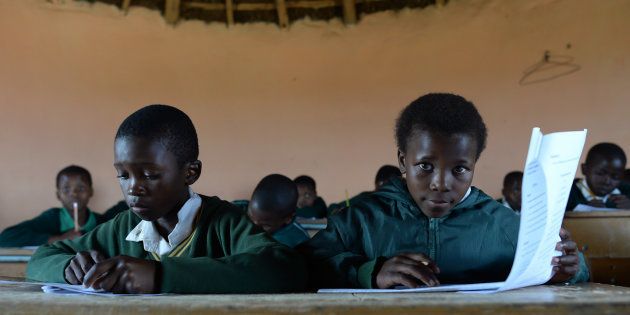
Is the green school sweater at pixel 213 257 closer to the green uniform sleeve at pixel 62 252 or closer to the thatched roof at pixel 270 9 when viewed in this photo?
the green uniform sleeve at pixel 62 252

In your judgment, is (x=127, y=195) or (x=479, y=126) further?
(x=479, y=126)

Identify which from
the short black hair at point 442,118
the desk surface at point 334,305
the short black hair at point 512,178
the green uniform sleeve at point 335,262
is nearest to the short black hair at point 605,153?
the short black hair at point 512,178

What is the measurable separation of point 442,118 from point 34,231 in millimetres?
2757

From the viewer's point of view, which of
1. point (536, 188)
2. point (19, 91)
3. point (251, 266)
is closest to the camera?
point (536, 188)

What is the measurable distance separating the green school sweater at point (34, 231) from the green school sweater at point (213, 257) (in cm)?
201

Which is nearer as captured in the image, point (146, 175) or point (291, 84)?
point (146, 175)

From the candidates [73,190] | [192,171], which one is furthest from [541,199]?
[73,190]

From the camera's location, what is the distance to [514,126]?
461 cm

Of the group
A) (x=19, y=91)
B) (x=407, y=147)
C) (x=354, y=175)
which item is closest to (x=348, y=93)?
(x=354, y=175)

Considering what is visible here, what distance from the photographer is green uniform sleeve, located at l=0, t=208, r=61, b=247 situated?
318 centimetres

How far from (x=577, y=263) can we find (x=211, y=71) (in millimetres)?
4190

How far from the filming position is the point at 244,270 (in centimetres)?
106

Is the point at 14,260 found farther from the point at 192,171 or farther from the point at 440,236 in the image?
the point at 440,236

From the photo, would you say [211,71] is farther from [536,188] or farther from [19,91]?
[536,188]
